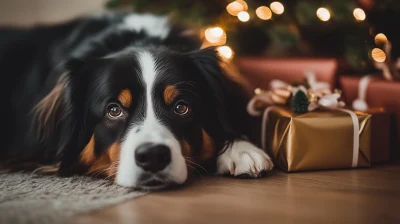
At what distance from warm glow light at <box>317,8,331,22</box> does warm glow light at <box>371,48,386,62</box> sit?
273mm

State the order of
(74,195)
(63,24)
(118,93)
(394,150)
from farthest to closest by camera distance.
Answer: (63,24) < (394,150) < (118,93) < (74,195)

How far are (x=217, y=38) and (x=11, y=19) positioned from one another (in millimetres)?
1928

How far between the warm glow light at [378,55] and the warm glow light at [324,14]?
0.27m

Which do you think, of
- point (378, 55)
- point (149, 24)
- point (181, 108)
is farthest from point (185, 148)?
point (378, 55)

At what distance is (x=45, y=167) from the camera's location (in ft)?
5.94

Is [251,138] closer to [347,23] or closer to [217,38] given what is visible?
[217,38]

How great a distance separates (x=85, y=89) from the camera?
1771 millimetres

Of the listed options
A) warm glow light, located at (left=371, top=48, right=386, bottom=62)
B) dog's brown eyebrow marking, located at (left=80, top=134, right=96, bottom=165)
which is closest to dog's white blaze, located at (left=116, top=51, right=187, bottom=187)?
dog's brown eyebrow marking, located at (left=80, top=134, right=96, bottom=165)

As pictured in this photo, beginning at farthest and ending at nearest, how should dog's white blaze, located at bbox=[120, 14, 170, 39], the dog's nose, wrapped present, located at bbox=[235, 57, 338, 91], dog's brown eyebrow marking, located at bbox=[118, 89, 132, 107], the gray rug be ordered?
1. wrapped present, located at bbox=[235, 57, 338, 91]
2. dog's white blaze, located at bbox=[120, 14, 170, 39]
3. dog's brown eyebrow marking, located at bbox=[118, 89, 132, 107]
4. the dog's nose
5. the gray rug

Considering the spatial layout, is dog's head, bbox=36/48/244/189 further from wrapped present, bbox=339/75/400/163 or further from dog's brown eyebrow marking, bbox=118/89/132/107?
wrapped present, bbox=339/75/400/163

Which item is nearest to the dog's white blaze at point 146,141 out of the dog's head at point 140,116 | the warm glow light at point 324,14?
the dog's head at point 140,116

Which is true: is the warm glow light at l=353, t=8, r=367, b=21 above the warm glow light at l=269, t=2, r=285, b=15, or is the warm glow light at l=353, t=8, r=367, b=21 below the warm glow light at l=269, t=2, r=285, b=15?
below

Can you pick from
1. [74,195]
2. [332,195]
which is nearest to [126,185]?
[74,195]

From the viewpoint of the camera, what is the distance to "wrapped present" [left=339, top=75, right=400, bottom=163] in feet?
6.23
